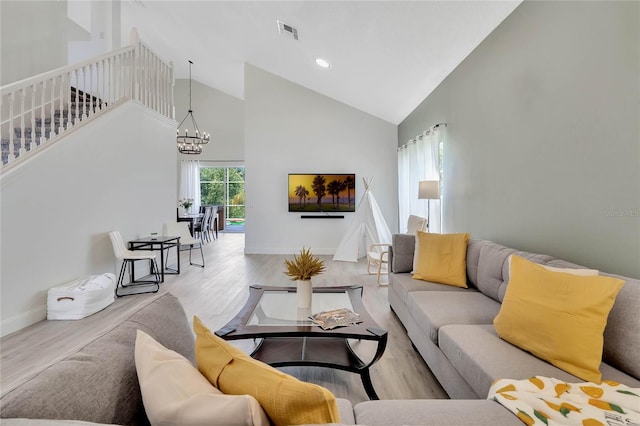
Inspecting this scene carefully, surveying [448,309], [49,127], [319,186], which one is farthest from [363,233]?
[49,127]

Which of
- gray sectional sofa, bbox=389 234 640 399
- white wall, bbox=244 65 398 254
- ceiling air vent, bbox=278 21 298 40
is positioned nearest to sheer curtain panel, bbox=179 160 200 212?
white wall, bbox=244 65 398 254

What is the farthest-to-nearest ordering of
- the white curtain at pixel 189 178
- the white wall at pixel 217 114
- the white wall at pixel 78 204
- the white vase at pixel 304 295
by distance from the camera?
the white curtain at pixel 189 178
the white wall at pixel 217 114
the white wall at pixel 78 204
the white vase at pixel 304 295

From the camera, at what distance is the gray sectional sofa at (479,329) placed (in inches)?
52.1

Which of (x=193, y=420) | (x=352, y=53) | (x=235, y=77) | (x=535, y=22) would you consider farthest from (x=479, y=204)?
(x=235, y=77)

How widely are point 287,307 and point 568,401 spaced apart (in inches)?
61.3

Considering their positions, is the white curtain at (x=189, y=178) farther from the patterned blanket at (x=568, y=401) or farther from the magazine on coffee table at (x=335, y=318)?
the patterned blanket at (x=568, y=401)

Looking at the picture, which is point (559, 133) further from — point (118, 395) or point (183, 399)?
point (118, 395)

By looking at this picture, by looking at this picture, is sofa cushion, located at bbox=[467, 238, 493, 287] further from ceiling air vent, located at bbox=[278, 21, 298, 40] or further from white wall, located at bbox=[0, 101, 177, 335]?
white wall, located at bbox=[0, 101, 177, 335]

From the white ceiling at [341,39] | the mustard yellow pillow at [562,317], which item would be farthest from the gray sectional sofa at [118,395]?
the white ceiling at [341,39]

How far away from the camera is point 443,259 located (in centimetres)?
275

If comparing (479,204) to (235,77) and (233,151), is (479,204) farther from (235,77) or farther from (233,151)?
(233,151)

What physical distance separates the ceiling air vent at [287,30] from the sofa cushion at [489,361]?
14.6 ft

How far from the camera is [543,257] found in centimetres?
198

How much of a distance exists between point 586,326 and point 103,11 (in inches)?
318
